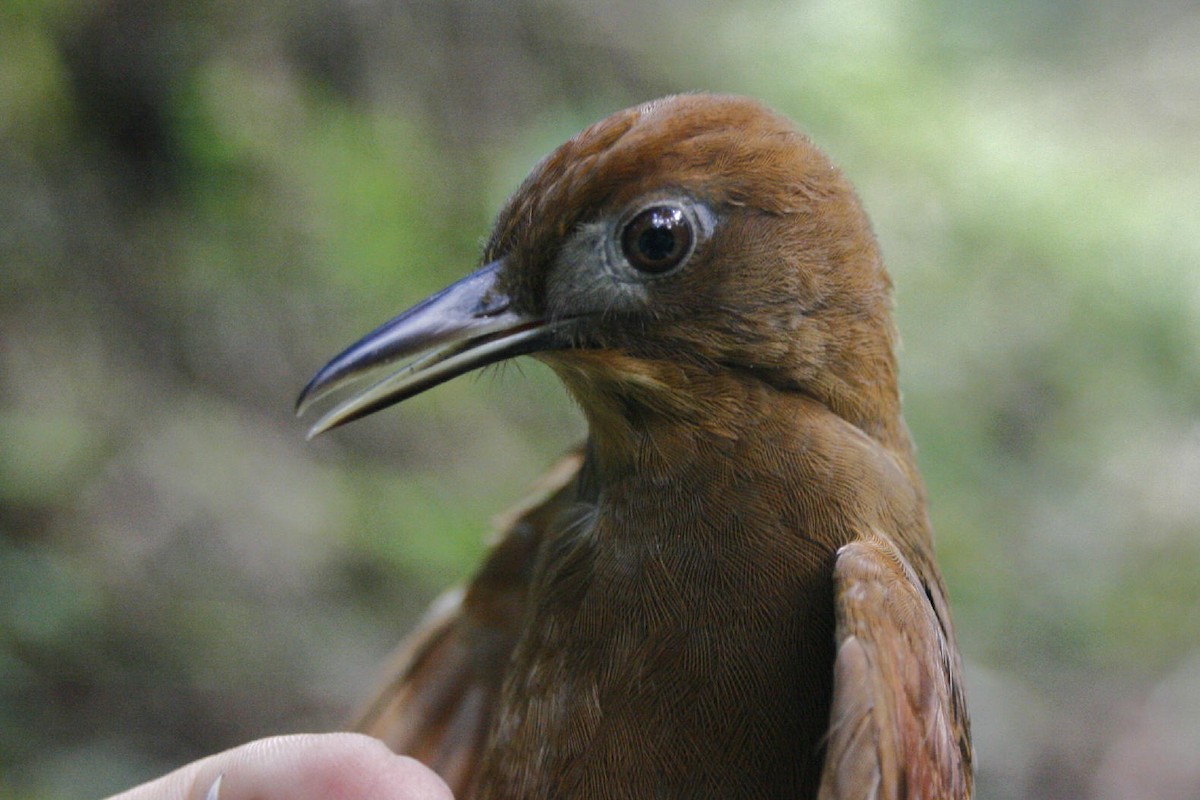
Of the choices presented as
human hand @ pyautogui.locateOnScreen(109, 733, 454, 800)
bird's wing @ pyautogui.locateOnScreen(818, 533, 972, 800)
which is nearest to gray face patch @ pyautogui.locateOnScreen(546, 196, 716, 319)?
bird's wing @ pyautogui.locateOnScreen(818, 533, 972, 800)

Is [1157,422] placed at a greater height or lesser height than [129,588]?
greater

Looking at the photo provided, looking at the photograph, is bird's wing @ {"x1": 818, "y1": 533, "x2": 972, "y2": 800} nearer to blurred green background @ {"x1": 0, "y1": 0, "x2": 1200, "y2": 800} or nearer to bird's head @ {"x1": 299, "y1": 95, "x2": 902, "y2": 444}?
bird's head @ {"x1": 299, "y1": 95, "x2": 902, "y2": 444}

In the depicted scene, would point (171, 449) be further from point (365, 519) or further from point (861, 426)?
point (861, 426)

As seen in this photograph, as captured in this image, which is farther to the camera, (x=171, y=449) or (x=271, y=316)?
(x=271, y=316)

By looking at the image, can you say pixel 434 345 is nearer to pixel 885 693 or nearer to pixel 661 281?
pixel 661 281

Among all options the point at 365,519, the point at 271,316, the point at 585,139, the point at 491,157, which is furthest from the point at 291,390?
the point at 585,139

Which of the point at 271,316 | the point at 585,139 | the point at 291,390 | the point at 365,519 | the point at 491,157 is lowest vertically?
the point at 365,519

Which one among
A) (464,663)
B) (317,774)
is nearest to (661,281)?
(317,774)
